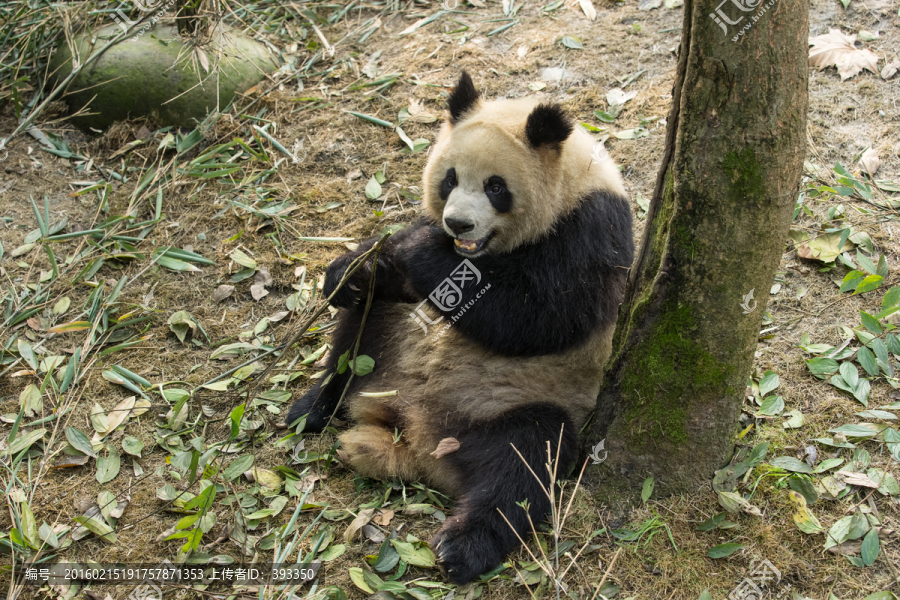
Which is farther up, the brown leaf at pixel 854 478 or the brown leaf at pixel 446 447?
the brown leaf at pixel 854 478

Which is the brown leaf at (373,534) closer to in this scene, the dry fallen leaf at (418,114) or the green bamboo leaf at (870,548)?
the green bamboo leaf at (870,548)

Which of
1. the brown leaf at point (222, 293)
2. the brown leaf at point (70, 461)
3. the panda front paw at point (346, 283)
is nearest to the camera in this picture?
the brown leaf at point (70, 461)

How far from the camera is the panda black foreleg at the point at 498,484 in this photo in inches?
133

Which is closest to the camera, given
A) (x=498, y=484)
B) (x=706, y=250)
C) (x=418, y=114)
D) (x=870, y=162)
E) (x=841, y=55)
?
(x=706, y=250)

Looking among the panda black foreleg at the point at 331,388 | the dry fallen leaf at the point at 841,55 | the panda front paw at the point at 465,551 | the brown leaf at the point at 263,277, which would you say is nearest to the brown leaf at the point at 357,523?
the panda front paw at the point at 465,551

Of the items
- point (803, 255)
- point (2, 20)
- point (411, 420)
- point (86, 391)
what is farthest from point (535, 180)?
point (2, 20)

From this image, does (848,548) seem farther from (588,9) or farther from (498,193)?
(588,9)

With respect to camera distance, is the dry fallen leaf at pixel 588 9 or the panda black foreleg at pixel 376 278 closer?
the panda black foreleg at pixel 376 278

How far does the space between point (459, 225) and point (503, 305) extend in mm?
509

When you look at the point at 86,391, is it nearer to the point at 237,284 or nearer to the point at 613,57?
the point at 237,284

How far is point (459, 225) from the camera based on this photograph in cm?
366

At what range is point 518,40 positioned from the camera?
6895 mm

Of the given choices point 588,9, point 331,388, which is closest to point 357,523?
point 331,388

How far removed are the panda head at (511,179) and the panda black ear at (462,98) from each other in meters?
0.19
